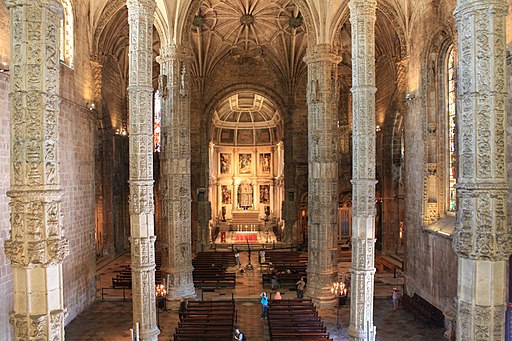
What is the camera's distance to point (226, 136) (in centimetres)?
4744

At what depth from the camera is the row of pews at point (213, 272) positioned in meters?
23.4

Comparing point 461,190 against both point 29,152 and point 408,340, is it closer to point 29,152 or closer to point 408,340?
point 29,152

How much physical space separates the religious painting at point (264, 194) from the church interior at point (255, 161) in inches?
19.1

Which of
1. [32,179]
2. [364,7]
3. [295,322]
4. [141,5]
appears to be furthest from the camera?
[295,322]

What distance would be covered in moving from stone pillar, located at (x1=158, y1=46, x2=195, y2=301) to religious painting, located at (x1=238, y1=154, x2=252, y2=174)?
27.3m

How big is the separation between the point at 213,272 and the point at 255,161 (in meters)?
24.3

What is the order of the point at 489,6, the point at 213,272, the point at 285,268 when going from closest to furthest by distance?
the point at 489,6, the point at 213,272, the point at 285,268

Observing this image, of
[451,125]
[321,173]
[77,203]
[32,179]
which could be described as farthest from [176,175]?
[32,179]

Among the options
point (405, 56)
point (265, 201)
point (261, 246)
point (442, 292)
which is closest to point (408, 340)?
point (442, 292)

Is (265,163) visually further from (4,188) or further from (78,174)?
(4,188)

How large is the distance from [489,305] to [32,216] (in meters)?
7.60

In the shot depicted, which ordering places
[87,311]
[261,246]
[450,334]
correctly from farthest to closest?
[261,246] → [87,311] → [450,334]

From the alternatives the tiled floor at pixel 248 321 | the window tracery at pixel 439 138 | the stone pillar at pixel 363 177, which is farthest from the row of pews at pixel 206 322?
the window tracery at pixel 439 138

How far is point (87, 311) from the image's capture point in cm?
1948
